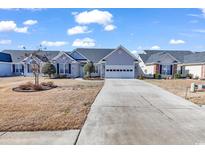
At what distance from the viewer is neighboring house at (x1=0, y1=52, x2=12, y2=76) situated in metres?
35.7

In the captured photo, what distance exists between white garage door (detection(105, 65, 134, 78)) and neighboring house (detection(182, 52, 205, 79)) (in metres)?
9.53

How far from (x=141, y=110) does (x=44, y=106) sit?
4.43 m

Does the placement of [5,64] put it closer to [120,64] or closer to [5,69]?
[5,69]

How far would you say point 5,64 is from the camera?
3666 cm

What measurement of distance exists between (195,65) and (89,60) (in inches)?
646

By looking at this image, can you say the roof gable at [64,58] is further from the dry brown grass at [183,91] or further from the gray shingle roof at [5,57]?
the dry brown grass at [183,91]

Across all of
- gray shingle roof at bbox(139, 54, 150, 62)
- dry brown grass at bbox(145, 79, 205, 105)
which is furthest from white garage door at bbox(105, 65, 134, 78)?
dry brown grass at bbox(145, 79, 205, 105)

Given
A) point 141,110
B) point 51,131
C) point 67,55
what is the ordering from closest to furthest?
point 51,131, point 141,110, point 67,55

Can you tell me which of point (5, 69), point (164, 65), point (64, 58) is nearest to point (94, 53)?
point (64, 58)
